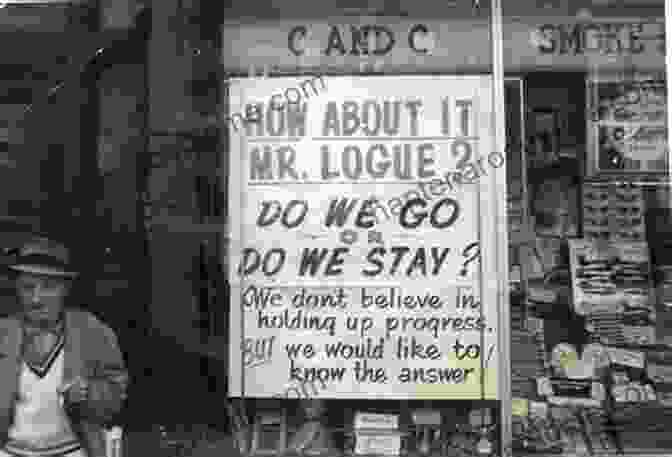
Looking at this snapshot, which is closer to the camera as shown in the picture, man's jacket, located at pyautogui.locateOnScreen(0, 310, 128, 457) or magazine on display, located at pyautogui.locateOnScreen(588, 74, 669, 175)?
man's jacket, located at pyautogui.locateOnScreen(0, 310, 128, 457)

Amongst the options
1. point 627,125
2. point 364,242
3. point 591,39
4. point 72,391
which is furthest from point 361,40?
point 72,391

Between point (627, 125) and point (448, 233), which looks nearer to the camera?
point (448, 233)

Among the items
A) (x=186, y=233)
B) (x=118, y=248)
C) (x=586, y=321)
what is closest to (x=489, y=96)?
(x=586, y=321)

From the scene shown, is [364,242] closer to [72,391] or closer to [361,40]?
[361,40]

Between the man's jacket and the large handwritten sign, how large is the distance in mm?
617

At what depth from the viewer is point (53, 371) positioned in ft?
18.5

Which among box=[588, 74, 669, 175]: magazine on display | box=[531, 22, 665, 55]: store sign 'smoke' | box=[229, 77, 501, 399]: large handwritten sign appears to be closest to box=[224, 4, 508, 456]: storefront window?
box=[229, 77, 501, 399]: large handwritten sign

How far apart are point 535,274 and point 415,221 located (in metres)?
0.72

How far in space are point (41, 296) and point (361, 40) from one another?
2.11 meters

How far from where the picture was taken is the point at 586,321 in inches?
234

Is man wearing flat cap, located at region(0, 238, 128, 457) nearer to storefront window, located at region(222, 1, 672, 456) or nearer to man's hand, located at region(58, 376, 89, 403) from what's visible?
man's hand, located at region(58, 376, 89, 403)

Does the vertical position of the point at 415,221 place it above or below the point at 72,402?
above

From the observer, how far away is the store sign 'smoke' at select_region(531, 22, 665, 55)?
19.4ft

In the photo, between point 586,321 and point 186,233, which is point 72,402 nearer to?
point 186,233
